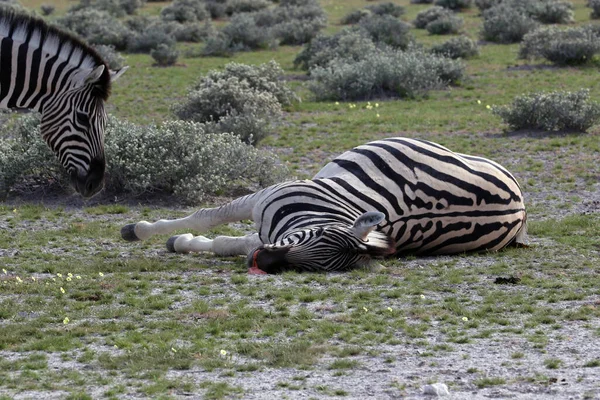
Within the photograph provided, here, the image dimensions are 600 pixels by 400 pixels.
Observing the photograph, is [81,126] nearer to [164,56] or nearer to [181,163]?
[181,163]

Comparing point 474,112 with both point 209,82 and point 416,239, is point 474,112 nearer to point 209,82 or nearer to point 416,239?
point 209,82

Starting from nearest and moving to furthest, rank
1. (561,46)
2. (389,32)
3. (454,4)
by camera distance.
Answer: (561,46)
(389,32)
(454,4)

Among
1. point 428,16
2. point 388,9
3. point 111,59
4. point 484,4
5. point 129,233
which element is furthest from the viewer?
point 484,4

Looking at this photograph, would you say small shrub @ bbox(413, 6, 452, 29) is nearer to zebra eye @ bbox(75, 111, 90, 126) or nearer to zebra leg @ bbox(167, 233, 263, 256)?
zebra leg @ bbox(167, 233, 263, 256)

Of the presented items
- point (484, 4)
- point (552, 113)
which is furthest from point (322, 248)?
point (484, 4)

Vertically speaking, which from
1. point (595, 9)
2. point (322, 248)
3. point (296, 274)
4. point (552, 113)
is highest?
point (595, 9)

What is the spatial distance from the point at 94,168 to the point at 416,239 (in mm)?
3188

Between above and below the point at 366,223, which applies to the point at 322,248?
below

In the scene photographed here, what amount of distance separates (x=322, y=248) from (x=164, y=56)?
20181 millimetres

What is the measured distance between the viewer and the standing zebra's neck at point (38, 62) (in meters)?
9.30

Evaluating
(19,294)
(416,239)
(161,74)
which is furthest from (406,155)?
(161,74)

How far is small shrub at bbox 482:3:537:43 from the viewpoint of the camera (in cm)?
3206

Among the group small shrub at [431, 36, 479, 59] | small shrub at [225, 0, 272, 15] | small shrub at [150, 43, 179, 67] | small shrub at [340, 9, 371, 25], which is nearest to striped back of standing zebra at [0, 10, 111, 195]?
small shrub at [150, 43, 179, 67]

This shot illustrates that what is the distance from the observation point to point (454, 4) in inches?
1720
